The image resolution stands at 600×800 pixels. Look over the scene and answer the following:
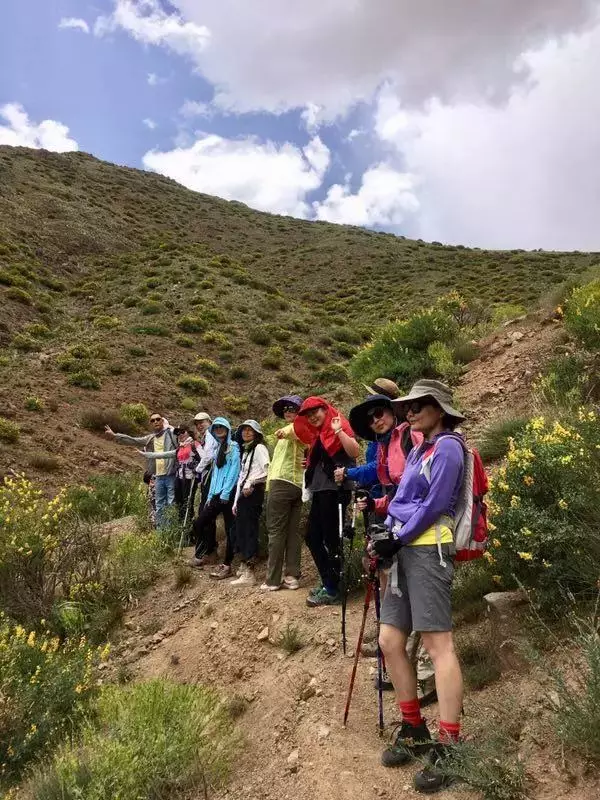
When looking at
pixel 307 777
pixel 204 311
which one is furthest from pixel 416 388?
pixel 204 311

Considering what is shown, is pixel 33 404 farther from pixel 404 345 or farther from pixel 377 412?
pixel 377 412

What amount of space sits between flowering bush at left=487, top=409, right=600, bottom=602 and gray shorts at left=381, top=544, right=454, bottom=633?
0.76 m

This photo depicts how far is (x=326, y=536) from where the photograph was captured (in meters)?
5.07

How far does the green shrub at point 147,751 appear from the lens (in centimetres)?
303

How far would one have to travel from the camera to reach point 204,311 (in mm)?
22422

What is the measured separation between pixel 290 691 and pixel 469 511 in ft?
6.87

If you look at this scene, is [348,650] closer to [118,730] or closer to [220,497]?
[118,730]

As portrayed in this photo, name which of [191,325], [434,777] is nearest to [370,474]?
[434,777]

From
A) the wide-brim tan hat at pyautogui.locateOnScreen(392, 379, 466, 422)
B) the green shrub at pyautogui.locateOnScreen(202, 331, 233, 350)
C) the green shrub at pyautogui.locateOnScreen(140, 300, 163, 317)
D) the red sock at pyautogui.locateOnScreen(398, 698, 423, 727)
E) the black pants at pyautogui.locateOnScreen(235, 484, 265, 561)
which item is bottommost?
the red sock at pyautogui.locateOnScreen(398, 698, 423, 727)

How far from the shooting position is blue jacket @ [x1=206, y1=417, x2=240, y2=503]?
21.2 feet

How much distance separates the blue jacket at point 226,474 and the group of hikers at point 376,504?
1 cm

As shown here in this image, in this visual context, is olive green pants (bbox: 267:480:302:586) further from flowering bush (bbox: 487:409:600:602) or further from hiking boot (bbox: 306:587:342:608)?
flowering bush (bbox: 487:409:600:602)

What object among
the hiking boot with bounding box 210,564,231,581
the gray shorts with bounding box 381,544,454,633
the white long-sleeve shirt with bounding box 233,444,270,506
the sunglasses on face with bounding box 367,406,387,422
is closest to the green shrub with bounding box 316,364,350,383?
the white long-sleeve shirt with bounding box 233,444,270,506

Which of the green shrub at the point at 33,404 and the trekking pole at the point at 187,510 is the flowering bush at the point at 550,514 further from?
the green shrub at the point at 33,404
